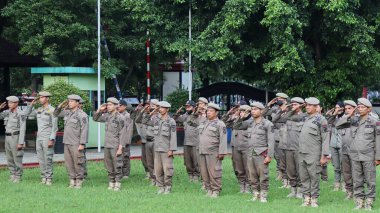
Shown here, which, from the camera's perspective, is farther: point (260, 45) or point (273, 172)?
point (260, 45)

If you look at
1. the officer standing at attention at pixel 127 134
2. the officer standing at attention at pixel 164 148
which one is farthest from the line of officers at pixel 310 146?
the officer standing at attention at pixel 127 134

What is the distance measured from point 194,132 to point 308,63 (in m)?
7.98

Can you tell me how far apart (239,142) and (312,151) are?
7.24 feet

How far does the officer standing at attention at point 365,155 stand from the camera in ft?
43.6

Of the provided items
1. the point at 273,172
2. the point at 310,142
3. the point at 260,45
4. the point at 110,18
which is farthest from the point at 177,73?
the point at 310,142

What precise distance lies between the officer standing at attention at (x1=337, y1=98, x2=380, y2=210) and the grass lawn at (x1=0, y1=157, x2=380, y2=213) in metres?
0.29

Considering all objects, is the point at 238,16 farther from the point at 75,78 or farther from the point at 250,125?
the point at 250,125

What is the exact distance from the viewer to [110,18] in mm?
26750

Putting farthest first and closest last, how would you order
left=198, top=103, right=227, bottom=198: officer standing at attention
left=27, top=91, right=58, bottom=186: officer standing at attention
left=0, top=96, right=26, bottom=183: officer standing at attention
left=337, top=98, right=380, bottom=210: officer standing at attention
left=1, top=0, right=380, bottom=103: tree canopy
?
left=1, top=0, right=380, bottom=103: tree canopy, left=0, top=96, right=26, bottom=183: officer standing at attention, left=27, top=91, right=58, bottom=186: officer standing at attention, left=198, top=103, right=227, bottom=198: officer standing at attention, left=337, top=98, right=380, bottom=210: officer standing at attention

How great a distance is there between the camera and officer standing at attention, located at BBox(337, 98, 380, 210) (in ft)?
43.6

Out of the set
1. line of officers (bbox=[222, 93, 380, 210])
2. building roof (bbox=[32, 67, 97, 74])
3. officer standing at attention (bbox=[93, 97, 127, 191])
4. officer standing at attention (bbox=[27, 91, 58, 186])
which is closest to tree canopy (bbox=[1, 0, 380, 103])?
building roof (bbox=[32, 67, 97, 74])

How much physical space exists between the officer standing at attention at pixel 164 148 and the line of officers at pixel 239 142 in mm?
19

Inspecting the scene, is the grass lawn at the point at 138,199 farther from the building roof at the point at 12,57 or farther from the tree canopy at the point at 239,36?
the building roof at the point at 12,57

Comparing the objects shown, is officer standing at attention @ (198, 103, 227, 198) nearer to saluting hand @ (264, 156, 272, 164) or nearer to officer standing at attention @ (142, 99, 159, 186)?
saluting hand @ (264, 156, 272, 164)
